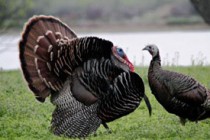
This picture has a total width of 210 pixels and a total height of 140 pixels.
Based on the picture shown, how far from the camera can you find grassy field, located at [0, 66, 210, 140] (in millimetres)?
8992

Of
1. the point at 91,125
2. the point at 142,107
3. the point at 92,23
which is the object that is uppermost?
the point at 91,125

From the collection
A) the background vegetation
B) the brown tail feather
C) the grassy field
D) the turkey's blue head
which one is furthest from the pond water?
the brown tail feather

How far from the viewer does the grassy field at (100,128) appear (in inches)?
354

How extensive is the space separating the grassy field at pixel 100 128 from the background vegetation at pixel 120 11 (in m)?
21.1

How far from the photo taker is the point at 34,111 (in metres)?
10.9

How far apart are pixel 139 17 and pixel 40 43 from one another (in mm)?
26187

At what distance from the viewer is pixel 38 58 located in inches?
346

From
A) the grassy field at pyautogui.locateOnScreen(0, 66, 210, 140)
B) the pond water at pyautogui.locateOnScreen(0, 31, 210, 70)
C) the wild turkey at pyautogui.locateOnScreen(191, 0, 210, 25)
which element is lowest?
the pond water at pyautogui.locateOnScreen(0, 31, 210, 70)

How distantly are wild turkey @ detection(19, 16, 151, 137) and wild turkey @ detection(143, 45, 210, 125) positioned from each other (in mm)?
516

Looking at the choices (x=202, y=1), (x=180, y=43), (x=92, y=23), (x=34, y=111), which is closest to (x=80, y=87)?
(x=34, y=111)

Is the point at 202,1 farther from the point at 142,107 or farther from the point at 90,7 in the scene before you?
the point at 90,7

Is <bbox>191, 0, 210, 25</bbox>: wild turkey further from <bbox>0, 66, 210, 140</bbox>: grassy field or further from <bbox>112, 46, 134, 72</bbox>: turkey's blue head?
<bbox>112, 46, 134, 72</bbox>: turkey's blue head

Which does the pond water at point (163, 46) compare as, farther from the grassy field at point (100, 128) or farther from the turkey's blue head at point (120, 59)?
the turkey's blue head at point (120, 59)

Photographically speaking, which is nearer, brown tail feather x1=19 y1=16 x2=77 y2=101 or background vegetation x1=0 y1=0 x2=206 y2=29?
brown tail feather x1=19 y1=16 x2=77 y2=101
